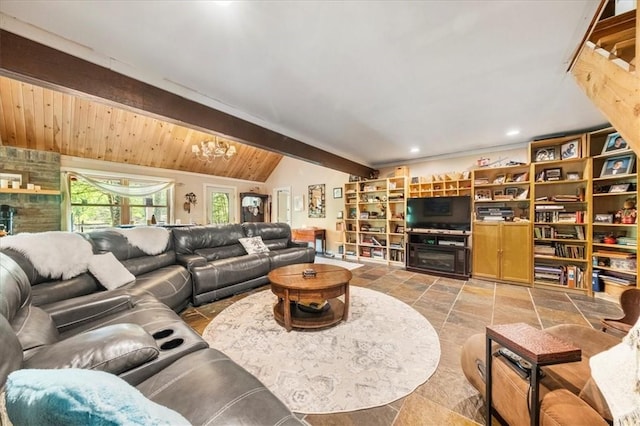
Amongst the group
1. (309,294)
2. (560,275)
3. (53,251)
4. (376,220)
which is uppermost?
(376,220)

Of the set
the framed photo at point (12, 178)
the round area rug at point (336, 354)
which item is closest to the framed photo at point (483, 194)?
the round area rug at point (336, 354)

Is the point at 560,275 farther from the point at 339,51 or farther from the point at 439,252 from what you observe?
the point at 339,51

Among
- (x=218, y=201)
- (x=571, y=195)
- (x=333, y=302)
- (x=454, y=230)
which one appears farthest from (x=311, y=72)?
(x=218, y=201)

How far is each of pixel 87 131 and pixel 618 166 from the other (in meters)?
8.87

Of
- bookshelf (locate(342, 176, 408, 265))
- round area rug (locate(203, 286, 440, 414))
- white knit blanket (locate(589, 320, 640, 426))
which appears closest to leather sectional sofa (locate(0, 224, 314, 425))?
round area rug (locate(203, 286, 440, 414))

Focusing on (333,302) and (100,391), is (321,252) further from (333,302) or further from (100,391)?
(100,391)

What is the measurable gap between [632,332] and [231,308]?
3.09 meters

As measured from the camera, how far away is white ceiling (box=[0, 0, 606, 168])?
146 centimetres

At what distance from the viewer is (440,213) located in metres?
4.55

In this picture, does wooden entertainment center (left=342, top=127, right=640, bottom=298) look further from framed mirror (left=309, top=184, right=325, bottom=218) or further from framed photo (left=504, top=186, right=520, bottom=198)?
framed mirror (left=309, top=184, right=325, bottom=218)

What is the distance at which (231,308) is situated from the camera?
285 cm

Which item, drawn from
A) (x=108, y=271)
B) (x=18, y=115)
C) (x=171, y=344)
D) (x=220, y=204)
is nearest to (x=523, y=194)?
(x=171, y=344)

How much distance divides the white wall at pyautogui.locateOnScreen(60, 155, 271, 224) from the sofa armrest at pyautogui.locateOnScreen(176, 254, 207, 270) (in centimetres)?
360

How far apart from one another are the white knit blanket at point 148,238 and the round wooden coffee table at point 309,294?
163 centimetres
